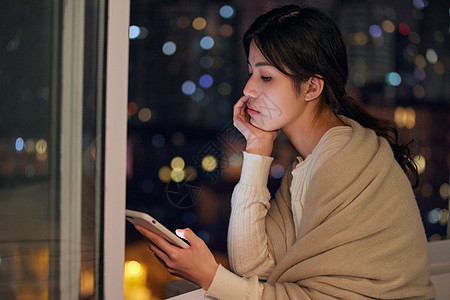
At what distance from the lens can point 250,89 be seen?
1.29 meters

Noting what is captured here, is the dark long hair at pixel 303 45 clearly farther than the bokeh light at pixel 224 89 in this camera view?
No

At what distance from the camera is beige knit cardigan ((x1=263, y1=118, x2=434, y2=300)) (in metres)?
1.06

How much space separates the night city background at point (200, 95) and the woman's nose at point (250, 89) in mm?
78

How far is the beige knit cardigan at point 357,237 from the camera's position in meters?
1.06

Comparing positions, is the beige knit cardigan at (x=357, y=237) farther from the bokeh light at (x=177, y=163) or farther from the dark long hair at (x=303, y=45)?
the bokeh light at (x=177, y=163)

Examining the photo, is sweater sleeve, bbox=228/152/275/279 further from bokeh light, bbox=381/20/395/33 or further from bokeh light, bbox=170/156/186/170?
bokeh light, bbox=381/20/395/33

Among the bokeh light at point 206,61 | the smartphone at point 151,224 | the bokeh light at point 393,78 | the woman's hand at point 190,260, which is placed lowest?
the woman's hand at point 190,260

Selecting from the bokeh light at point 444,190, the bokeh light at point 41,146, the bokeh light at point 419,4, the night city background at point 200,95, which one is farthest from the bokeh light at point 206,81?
the bokeh light at point 444,190

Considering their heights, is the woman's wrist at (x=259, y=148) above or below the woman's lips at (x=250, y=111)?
below

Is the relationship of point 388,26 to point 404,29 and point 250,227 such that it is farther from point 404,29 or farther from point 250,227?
point 250,227

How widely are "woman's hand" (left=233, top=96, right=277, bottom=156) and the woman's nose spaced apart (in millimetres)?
30

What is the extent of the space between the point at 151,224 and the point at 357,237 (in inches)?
19.0

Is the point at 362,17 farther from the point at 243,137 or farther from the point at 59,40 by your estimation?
the point at 59,40

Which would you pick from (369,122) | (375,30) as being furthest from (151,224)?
(375,30)
